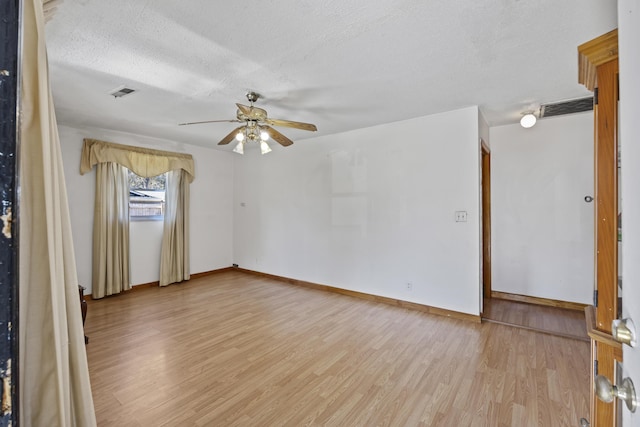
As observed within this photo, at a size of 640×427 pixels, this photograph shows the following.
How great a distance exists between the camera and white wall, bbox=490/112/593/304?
3.36m

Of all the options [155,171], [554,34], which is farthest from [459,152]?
[155,171]

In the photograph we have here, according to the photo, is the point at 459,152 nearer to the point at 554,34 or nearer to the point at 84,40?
the point at 554,34

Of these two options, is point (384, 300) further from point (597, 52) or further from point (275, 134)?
point (597, 52)

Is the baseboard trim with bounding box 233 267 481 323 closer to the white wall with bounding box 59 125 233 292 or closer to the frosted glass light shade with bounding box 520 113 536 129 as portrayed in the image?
the white wall with bounding box 59 125 233 292

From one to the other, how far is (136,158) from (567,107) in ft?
19.3

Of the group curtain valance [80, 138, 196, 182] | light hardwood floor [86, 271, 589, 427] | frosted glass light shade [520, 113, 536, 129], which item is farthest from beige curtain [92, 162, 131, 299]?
frosted glass light shade [520, 113, 536, 129]

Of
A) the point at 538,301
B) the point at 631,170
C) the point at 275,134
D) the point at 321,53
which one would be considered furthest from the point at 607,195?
the point at 538,301

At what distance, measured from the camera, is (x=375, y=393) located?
195 centimetres

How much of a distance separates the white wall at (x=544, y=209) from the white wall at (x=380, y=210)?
108cm

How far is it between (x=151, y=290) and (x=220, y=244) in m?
1.53

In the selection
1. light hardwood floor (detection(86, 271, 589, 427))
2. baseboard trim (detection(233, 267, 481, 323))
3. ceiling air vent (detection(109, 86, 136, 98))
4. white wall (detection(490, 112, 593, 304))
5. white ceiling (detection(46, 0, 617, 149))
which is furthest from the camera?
white wall (detection(490, 112, 593, 304))

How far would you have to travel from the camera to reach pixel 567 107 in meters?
3.11

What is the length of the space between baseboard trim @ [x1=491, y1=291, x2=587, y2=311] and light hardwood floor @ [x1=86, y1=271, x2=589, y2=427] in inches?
41.2

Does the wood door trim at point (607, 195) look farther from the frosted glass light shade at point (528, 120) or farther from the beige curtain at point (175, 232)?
the beige curtain at point (175, 232)
